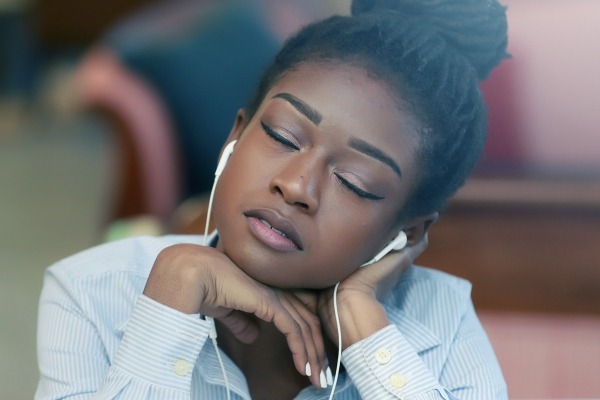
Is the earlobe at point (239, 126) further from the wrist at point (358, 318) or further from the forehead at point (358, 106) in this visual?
the wrist at point (358, 318)

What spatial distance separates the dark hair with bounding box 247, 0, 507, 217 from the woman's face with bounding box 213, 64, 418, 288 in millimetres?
30

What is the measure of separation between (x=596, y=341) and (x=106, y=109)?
5.58 feet

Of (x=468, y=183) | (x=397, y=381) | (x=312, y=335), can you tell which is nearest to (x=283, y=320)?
(x=312, y=335)

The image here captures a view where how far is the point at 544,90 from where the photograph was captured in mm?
2842

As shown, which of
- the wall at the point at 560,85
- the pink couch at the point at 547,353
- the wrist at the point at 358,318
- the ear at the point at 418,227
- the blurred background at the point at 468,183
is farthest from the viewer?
the wall at the point at 560,85

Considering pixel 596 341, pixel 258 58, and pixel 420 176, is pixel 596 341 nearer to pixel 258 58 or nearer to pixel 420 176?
pixel 420 176

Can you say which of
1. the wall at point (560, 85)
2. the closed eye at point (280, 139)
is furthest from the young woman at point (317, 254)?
the wall at point (560, 85)

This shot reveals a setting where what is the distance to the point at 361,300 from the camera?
126 cm

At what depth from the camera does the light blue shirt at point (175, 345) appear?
3.73 feet

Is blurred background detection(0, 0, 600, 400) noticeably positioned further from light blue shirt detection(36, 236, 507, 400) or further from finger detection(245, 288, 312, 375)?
finger detection(245, 288, 312, 375)

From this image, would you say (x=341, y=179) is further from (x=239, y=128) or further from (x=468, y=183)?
(x=468, y=183)

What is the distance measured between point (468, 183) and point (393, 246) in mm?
1317

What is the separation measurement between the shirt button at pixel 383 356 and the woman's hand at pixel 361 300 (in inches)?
1.1

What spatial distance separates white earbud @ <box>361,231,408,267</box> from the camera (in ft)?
4.33
